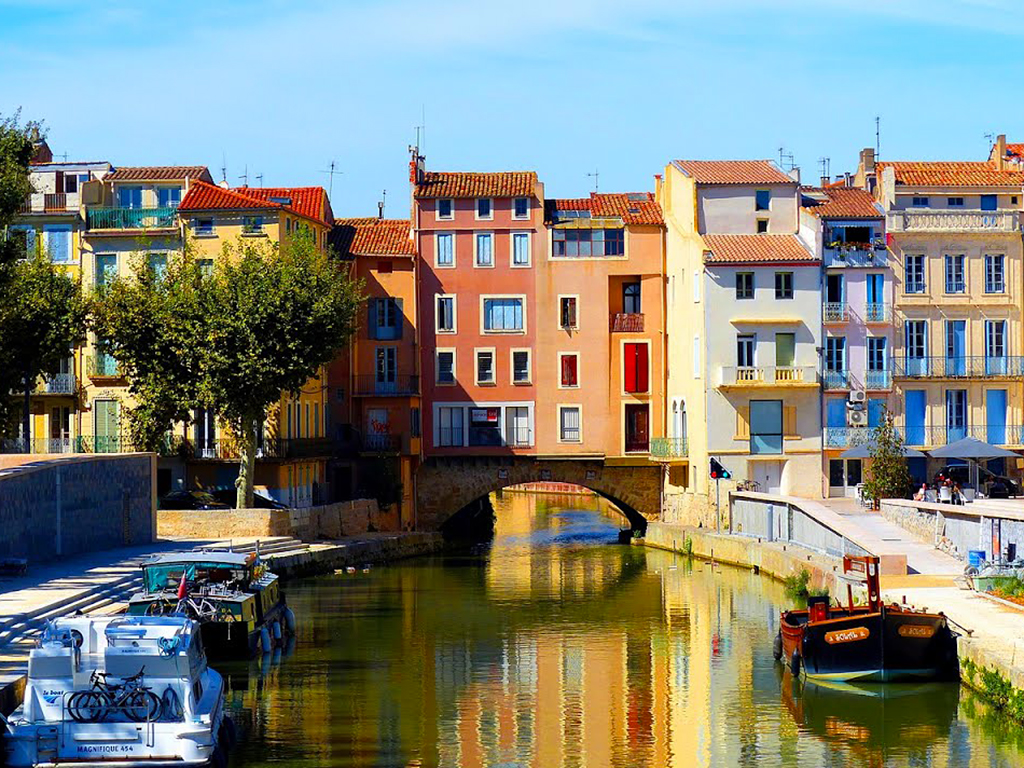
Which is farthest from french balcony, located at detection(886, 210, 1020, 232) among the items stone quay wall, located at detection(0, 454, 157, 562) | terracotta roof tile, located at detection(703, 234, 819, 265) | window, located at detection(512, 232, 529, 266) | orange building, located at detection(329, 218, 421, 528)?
stone quay wall, located at detection(0, 454, 157, 562)

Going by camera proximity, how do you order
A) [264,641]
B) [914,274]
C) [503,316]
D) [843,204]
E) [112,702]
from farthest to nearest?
[503,316]
[843,204]
[914,274]
[264,641]
[112,702]

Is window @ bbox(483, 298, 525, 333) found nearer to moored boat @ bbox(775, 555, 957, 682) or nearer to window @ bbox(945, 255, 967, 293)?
window @ bbox(945, 255, 967, 293)

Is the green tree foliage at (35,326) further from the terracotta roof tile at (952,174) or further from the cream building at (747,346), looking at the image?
the terracotta roof tile at (952,174)

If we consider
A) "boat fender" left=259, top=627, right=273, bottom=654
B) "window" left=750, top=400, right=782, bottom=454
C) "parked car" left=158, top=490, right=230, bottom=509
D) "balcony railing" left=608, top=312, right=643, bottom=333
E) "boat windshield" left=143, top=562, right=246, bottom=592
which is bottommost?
"boat fender" left=259, top=627, right=273, bottom=654

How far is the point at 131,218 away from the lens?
72438 millimetres

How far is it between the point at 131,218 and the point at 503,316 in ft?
50.5

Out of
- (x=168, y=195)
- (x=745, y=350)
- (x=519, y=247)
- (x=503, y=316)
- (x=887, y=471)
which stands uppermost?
(x=168, y=195)

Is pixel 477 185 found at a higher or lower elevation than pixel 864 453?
higher

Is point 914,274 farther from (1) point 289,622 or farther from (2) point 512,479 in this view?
(1) point 289,622

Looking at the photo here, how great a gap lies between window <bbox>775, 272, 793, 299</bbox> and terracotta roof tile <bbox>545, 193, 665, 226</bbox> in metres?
6.87

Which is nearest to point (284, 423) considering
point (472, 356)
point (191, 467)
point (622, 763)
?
point (191, 467)

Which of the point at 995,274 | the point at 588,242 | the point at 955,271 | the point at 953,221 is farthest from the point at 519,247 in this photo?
the point at 995,274

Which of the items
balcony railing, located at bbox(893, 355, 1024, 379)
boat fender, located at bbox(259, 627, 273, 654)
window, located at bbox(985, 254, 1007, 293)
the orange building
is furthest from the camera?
the orange building

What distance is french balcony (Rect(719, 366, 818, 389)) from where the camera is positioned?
6856cm
